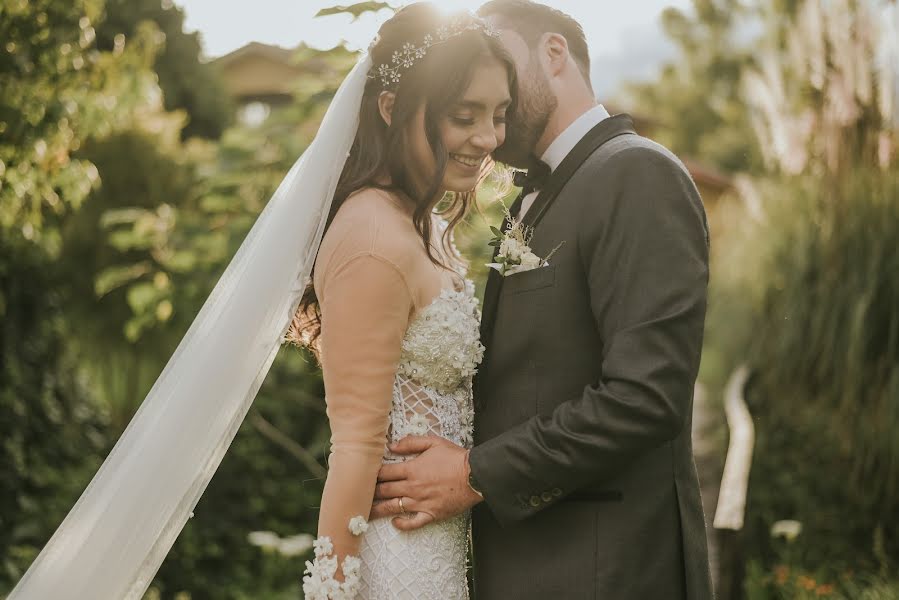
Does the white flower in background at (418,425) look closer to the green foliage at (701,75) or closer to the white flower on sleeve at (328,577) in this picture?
the white flower on sleeve at (328,577)

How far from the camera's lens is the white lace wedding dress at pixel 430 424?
7.69 ft

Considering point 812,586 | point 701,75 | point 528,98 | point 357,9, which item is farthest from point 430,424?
point 701,75

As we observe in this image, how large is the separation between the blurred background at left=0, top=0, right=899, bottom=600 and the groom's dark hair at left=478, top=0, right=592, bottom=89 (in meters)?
0.11

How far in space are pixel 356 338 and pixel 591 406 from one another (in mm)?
569

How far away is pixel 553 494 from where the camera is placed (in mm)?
2217

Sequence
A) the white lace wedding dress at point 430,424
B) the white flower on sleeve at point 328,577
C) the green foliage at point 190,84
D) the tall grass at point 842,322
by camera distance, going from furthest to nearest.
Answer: the green foliage at point 190,84
the tall grass at point 842,322
the white lace wedding dress at point 430,424
the white flower on sleeve at point 328,577

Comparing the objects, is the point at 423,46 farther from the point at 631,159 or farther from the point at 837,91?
the point at 837,91

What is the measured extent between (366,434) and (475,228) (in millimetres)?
2073

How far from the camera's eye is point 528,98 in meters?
2.66

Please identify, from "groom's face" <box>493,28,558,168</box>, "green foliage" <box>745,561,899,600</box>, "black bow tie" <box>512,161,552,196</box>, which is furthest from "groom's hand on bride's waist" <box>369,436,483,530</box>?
"green foliage" <box>745,561,899,600</box>

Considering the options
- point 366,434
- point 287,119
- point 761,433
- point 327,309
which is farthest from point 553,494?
point 761,433

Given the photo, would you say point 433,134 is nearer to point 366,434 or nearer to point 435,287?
point 435,287

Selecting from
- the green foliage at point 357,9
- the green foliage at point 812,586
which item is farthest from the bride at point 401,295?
the green foliage at point 812,586

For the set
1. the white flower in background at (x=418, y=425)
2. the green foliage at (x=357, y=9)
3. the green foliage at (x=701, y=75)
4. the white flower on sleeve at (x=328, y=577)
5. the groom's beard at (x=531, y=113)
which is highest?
the green foliage at (x=357, y=9)
